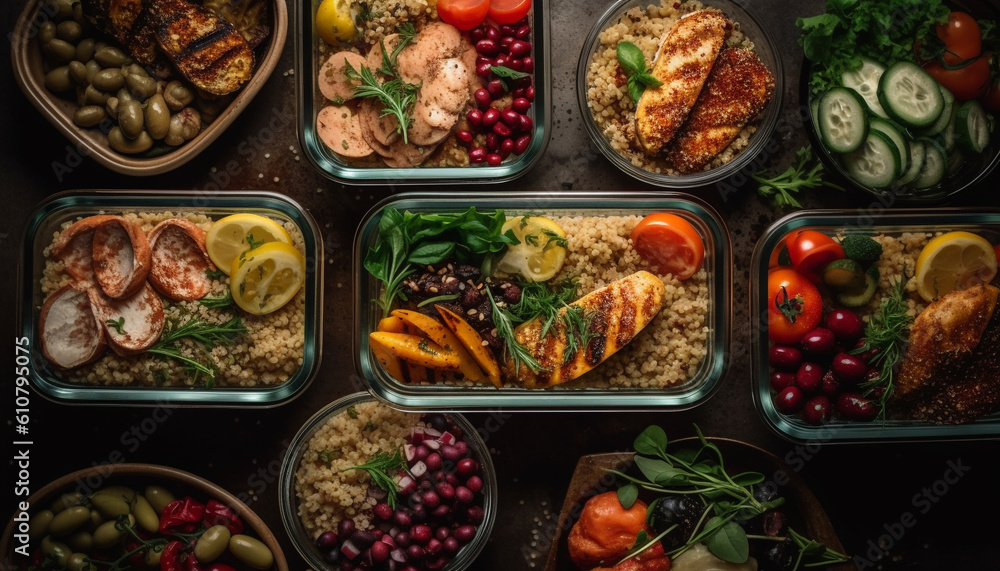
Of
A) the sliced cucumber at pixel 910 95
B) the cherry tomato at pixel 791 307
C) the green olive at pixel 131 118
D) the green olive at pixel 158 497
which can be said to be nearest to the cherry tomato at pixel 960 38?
the sliced cucumber at pixel 910 95

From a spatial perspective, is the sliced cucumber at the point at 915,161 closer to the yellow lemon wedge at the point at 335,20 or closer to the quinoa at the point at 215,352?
the yellow lemon wedge at the point at 335,20

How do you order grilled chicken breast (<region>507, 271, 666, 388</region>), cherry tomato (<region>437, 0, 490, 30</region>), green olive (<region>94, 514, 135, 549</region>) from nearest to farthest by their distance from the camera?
grilled chicken breast (<region>507, 271, 666, 388</region>) < green olive (<region>94, 514, 135, 549</region>) < cherry tomato (<region>437, 0, 490, 30</region>)

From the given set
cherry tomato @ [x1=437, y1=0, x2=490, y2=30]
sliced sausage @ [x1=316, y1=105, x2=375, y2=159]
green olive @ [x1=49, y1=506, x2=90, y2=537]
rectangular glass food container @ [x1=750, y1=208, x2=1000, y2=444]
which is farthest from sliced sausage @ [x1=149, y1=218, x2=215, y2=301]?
rectangular glass food container @ [x1=750, y1=208, x2=1000, y2=444]

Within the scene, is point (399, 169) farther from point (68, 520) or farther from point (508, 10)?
point (68, 520)

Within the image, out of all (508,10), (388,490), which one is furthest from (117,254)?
(508,10)

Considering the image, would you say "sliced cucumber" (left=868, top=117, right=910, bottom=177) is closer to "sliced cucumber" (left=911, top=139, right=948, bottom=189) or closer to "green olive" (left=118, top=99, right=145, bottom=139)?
"sliced cucumber" (left=911, top=139, right=948, bottom=189)

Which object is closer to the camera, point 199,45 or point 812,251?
point 812,251

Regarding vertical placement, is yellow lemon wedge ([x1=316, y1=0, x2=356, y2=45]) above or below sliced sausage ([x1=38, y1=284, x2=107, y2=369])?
above
